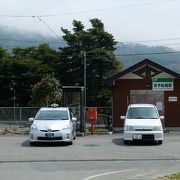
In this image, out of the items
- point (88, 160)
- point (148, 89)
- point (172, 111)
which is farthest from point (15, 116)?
point (88, 160)

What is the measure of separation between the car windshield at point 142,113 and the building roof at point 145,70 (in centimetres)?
659

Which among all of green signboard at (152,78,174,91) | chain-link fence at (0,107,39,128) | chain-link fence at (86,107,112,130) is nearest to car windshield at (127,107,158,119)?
green signboard at (152,78,174,91)

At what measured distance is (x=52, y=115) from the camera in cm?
2159

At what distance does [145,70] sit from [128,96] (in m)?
1.85

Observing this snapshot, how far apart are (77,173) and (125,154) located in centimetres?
471

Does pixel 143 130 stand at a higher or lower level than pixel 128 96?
lower

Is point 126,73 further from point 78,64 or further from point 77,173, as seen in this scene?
point 78,64

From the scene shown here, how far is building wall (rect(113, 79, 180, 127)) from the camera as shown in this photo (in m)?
28.9

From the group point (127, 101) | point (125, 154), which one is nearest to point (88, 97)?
point (127, 101)

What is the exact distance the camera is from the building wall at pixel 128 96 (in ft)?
94.8

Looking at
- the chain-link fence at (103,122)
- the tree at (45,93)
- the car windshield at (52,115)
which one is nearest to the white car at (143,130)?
the car windshield at (52,115)

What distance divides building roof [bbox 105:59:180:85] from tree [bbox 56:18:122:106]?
33.9 meters

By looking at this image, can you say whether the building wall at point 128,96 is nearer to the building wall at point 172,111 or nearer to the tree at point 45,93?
the building wall at point 172,111

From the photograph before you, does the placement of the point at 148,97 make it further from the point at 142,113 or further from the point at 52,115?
the point at 52,115
